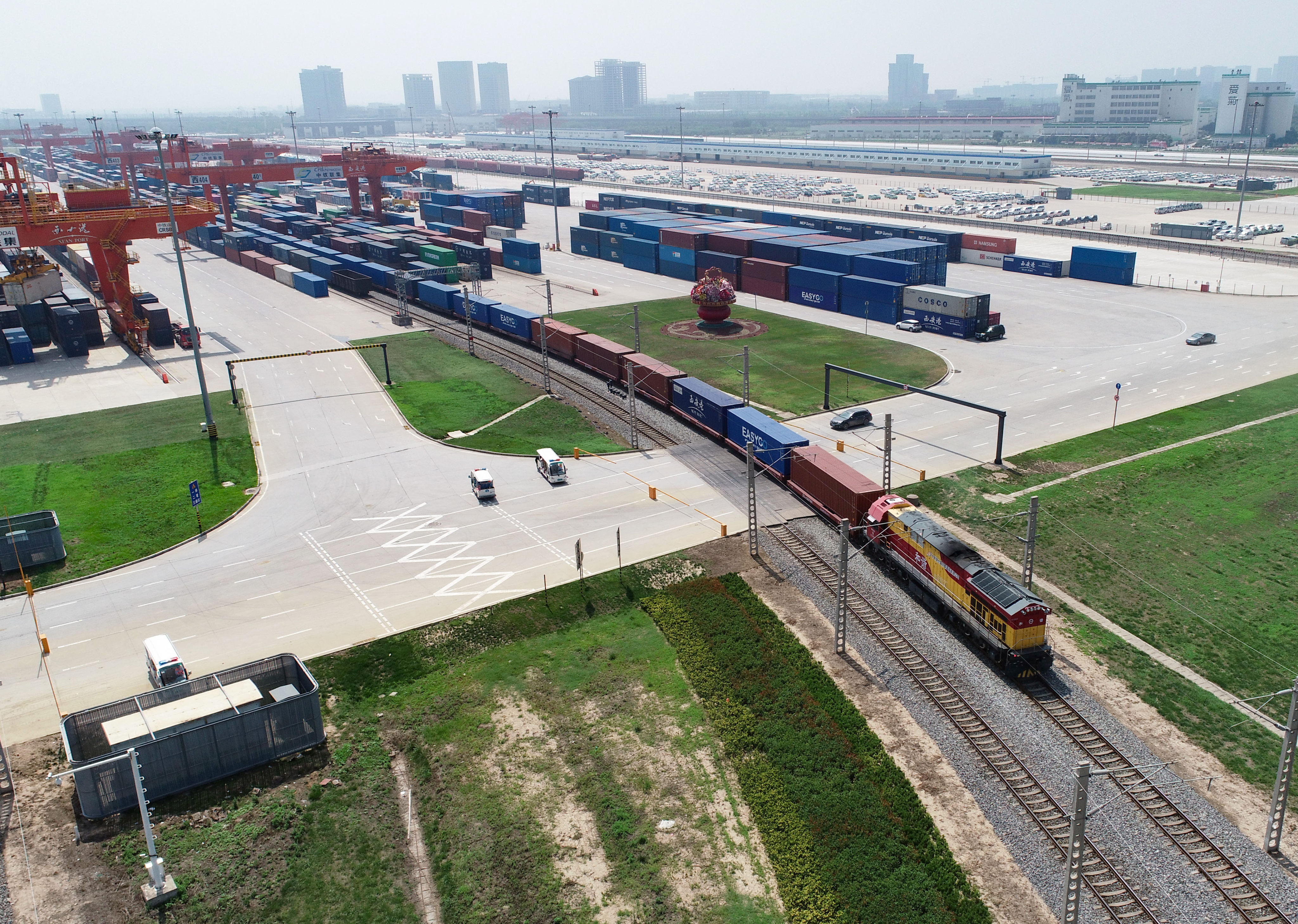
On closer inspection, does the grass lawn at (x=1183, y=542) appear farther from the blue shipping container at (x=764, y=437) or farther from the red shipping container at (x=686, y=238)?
the red shipping container at (x=686, y=238)

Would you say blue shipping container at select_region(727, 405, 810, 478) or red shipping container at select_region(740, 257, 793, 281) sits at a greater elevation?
red shipping container at select_region(740, 257, 793, 281)

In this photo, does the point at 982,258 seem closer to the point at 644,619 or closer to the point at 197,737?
the point at 644,619

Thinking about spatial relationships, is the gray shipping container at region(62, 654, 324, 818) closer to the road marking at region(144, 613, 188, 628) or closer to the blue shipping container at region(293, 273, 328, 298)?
the road marking at region(144, 613, 188, 628)

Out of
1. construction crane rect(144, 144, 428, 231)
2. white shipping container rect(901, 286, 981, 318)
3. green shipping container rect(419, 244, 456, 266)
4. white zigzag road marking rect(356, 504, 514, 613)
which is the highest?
construction crane rect(144, 144, 428, 231)

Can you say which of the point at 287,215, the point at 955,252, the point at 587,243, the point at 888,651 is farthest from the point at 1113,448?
the point at 287,215

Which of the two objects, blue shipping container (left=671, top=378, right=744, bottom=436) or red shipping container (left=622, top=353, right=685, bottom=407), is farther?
red shipping container (left=622, top=353, right=685, bottom=407)

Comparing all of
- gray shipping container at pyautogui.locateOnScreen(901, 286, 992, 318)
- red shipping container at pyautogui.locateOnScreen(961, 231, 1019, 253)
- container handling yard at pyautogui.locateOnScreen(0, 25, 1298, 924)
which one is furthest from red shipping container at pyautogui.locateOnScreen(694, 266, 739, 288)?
red shipping container at pyautogui.locateOnScreen(961, 231, 1019, 253)
